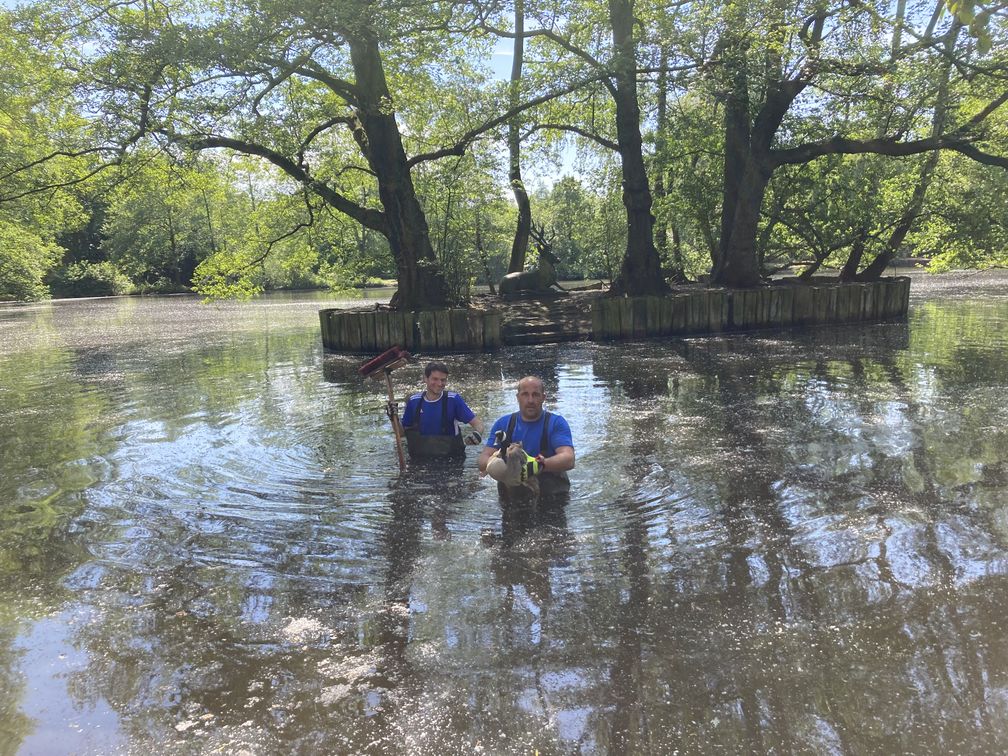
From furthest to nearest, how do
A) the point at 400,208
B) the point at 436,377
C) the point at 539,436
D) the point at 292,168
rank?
the point at 292,168
the point at 400,208
the point at 436,377
the point at 539,436

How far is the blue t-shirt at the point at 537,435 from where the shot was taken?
233 inches

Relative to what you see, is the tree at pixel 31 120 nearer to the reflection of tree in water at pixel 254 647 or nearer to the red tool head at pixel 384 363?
the red tool head at pixel 384 363

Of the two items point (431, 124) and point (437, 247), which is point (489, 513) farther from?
point (431, 124)

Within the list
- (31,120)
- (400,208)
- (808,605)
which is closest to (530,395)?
(808,605)

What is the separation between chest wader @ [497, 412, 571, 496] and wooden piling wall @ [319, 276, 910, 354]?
34.4 ft

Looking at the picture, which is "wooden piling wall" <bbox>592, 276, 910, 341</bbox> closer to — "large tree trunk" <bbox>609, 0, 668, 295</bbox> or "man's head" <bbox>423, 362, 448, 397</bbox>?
"large tree trunk" <bbox>609, 0, 668, 295</bbox>

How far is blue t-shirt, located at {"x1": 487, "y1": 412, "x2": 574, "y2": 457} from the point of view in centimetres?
593

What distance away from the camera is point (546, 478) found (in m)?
6.00

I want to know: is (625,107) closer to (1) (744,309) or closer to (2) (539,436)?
(1) (744,309)

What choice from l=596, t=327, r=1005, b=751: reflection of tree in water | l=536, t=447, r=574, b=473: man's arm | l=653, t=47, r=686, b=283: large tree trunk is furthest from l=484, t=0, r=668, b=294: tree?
l=536, t=447, r=574, b=473: man's arm

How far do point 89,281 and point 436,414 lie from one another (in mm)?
62342

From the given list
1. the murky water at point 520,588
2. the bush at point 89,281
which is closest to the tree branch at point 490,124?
the murky water at point 520,588

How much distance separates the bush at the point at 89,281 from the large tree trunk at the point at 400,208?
49.6 meters

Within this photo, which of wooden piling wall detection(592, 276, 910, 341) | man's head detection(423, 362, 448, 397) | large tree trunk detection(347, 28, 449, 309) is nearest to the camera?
man's head detection(423, 362, 448, 397)
